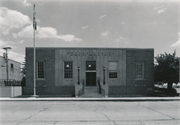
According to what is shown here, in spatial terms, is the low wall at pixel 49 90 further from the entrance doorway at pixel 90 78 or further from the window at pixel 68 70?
the entrance doorway at pixel 90 78

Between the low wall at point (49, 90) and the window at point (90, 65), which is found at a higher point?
the window at point (90, 65)

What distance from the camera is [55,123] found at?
7238 millimetres

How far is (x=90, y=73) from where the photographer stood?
23531 millimetres

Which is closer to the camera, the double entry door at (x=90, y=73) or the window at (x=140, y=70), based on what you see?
the double entry door at (x=90, y=73)

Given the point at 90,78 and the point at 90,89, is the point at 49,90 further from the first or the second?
the point at 90,78

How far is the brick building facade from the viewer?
2302cm

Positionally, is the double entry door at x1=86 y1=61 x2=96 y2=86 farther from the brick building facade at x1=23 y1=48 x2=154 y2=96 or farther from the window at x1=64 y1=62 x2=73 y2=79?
the window at x1=64 y1=62 x2=73 y2=79

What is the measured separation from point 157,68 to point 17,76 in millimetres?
47107

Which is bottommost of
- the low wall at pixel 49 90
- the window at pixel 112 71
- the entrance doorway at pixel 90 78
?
the low wall at pixel 49 90

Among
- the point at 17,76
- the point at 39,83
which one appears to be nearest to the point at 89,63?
the point at 39,83

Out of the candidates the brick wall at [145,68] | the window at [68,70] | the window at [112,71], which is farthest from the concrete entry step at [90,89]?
the brick wall at [145,68]

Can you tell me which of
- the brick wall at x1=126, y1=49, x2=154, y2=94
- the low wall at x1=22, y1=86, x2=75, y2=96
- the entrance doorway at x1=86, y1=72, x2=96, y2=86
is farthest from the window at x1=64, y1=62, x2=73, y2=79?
the brick wall at x1=126, y1=49, x2=154, y2=94

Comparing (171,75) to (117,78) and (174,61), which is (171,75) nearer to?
(174,61)

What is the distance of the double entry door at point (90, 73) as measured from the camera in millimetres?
23391
